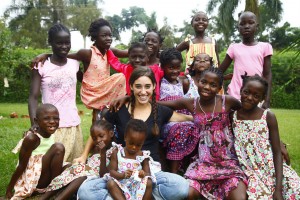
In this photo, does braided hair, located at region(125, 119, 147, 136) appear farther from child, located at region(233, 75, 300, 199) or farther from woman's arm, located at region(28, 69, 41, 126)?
woman's arm, located at region(28, 69, 41, 126)

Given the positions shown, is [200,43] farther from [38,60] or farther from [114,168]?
[114,168]

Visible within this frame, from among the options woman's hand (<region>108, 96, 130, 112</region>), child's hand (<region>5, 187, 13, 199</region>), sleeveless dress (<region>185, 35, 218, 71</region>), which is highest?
sleeveless dress (<region>185, 35, 218, 71</region>)

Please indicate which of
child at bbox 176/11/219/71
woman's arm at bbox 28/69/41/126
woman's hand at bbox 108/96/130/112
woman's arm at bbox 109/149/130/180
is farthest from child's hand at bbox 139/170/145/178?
child at bbox 176/11/219/71

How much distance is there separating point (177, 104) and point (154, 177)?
0.85 metres

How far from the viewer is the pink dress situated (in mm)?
4703

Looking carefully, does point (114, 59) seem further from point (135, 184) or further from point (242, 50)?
point (135, 184)

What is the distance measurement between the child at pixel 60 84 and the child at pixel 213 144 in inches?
48.5

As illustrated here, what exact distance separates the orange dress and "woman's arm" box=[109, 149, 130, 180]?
1.24 m

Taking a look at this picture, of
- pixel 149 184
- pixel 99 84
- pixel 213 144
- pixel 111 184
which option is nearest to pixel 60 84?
pixel 99 84

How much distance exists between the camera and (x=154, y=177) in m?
3.45

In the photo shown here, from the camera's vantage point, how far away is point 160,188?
11.5 feet

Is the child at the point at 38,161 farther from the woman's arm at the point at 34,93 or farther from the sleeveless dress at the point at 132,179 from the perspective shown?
the sleeveless dress at the point at 132,179

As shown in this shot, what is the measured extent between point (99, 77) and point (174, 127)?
1.19m

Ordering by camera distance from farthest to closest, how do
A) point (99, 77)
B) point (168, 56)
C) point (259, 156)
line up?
point (99, 77)
point (168, 56)
point (259, 156)
